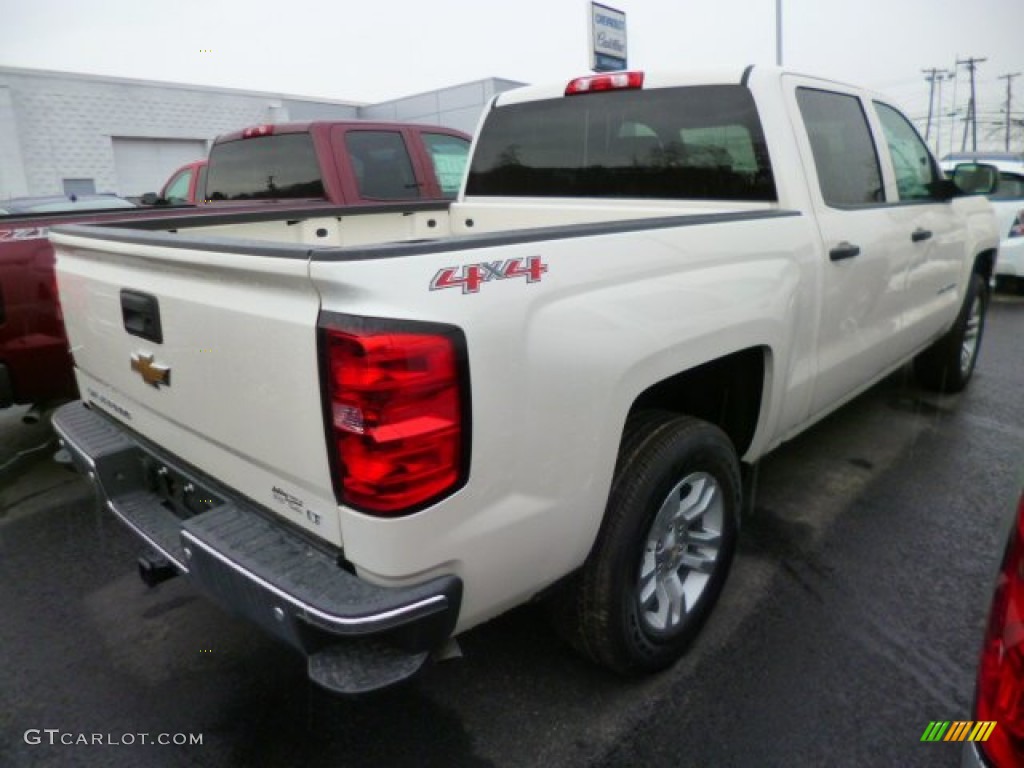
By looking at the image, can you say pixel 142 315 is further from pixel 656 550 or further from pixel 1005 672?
pixel 1005 672

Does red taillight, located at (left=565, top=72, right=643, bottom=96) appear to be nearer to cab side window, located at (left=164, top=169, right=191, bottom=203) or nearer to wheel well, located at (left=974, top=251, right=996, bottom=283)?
wheel well, located at (left=974, top=251, right=996, bottom=283)

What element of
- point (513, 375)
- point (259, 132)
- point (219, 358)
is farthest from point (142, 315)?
point (259, 132)

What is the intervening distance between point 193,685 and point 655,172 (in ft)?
8.63

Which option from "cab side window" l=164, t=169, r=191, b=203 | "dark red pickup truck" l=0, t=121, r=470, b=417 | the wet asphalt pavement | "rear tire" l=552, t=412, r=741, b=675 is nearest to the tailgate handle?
the wet asphalt pavement

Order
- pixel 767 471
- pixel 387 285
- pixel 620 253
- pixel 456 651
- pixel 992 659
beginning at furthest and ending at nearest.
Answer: pixel 767 471 → pixel 620 253 → pixel 456 651 → pixel 387 285 → pixel 992 659

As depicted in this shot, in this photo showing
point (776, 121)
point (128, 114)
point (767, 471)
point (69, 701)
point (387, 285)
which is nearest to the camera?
point (387, 285)

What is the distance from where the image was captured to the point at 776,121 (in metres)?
2.79

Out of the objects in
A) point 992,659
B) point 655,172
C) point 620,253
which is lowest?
point 992,659

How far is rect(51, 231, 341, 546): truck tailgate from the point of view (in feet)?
5.36

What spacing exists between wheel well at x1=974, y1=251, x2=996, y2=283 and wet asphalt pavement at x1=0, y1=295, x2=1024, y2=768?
2.20m

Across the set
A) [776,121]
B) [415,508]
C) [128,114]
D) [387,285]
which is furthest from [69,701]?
[128,114]

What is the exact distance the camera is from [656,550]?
91.0 inches

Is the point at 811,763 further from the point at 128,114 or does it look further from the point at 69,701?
the point at 128,114

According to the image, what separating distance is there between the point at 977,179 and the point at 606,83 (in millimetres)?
2472
